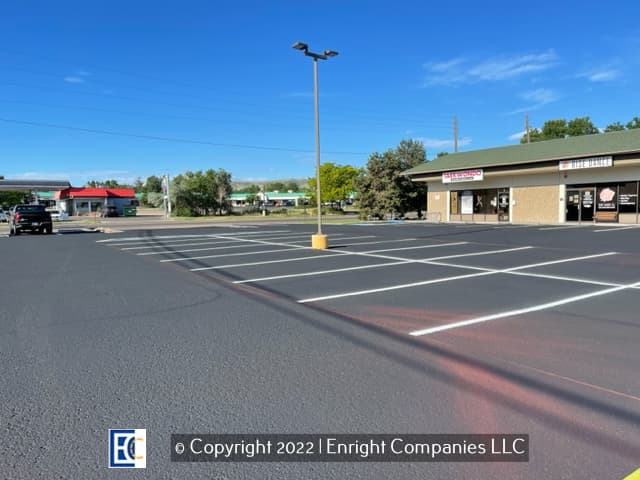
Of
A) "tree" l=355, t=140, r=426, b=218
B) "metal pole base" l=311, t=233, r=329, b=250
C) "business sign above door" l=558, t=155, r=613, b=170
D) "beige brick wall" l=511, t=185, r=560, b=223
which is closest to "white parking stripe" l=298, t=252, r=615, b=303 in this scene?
"metal pole base" l=311, t=233, r=329, b=250

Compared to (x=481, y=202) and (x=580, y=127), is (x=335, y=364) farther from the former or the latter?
(x=580, y=127)

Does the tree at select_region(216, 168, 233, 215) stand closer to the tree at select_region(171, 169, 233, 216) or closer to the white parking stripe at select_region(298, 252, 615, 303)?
the tree at select_region(171, 169, 233, 216)

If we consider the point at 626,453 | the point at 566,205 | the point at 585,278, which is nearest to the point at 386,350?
the point at 626,453

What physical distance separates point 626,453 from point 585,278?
286 inches

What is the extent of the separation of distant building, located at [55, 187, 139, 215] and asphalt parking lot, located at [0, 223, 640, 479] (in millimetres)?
70284

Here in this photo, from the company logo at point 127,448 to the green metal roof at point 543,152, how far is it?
1072 inches

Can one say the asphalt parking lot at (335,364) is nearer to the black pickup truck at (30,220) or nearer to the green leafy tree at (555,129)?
the black pickup truck at (30,220)

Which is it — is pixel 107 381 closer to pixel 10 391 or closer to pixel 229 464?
pixel 10 391

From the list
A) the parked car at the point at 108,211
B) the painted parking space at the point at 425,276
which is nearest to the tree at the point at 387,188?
the painted parking space at the point at 425,276

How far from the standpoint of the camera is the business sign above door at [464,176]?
103 ft

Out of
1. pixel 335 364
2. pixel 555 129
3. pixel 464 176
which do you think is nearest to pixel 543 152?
pixel 464 176

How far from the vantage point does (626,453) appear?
2.96 m

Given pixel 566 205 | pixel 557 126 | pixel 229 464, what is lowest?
pixel 229 464

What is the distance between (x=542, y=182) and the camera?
29.5 meters
